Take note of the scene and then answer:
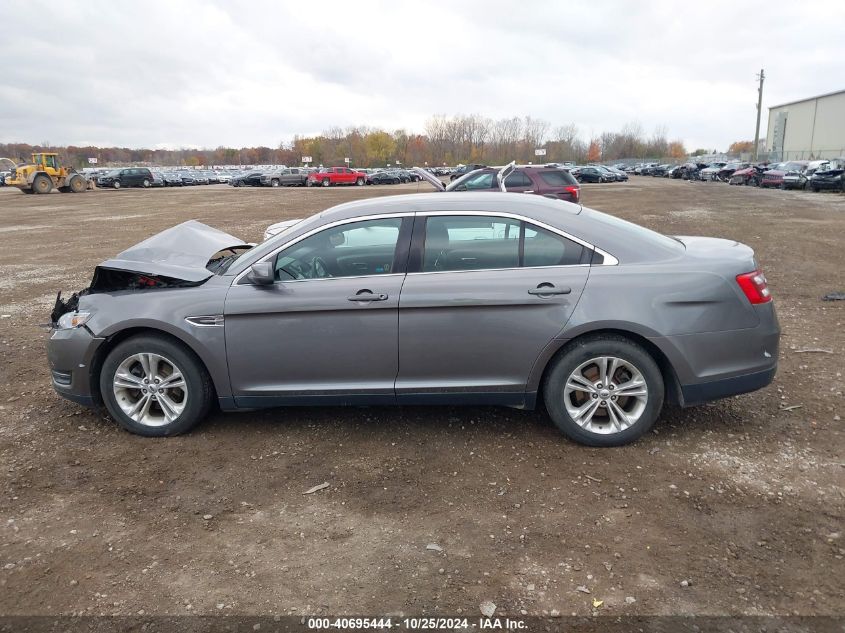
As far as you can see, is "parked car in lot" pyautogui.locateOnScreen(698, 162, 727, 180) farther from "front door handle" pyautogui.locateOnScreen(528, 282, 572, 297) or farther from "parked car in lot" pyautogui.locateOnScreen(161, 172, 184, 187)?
"front door handle" pyautogui.locateOnScreen(528, 282, 572, 297)

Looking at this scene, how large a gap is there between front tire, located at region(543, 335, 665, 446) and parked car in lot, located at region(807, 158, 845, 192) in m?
32.6

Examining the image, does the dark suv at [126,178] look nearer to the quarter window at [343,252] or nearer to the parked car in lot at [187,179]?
the parked car in lot at [187,179]

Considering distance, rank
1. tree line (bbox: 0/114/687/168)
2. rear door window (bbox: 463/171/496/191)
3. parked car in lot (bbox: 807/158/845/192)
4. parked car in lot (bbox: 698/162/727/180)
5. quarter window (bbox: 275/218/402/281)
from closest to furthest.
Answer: quarter window (bbox: 275/218/402/281) → rear door window (bbox: 463/171/496/191) → parked car in lot (bbox: 807/158/845/192) → parked car in lot (bbox: 698/162/727/180) → tree line (bbox: 0/114/687/168)

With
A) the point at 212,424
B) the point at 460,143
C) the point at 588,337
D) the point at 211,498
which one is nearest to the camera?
the point at 211,498

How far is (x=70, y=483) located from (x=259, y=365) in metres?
1.34

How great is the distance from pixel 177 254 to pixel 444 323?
2242mm

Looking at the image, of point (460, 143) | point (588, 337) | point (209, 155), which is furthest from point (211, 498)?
point (209, 155)

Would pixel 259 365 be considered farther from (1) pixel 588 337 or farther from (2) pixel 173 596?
(1) pixel 588 337

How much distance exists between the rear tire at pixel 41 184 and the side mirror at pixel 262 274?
43647 mm

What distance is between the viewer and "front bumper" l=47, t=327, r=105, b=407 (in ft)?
14.0

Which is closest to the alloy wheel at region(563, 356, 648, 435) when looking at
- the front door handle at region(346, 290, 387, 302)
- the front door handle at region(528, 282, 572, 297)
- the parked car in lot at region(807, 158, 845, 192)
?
the front door handle at region(528, 282, 572, 297)

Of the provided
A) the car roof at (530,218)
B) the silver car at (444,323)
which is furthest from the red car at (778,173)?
the silver car at (444,323)

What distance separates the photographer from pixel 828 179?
30.5 m

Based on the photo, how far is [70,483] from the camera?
150 inches
